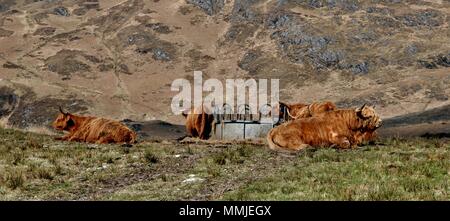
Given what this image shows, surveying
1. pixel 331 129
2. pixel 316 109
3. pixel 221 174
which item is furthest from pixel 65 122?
pixel 221 174

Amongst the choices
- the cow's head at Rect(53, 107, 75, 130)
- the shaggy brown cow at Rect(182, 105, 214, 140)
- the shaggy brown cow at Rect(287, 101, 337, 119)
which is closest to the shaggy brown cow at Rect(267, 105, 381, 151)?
the shaggy brown cow at Rect(287, 101, 337, 119)

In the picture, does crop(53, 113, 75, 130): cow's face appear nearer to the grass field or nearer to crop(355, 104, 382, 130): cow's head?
the grass field

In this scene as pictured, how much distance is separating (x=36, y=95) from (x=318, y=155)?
170 meters

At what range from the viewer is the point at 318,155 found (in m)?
15.9

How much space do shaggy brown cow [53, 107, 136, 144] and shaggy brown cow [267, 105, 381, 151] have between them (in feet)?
20.8

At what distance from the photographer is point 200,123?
2872cm

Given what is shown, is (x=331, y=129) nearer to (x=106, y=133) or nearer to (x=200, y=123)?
(x=106, y=133)

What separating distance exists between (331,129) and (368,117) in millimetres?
1180

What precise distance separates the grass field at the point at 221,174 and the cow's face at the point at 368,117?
0.71 m

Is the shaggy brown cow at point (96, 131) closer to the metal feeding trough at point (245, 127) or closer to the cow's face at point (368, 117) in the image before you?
the metal feeding trough at point (245, 127)

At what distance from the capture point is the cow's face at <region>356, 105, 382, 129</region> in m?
18.3

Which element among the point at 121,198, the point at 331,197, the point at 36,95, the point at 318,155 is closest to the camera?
the point at 331,197
